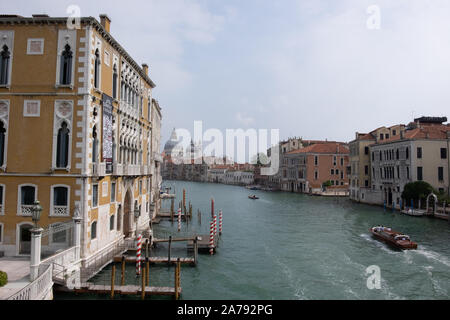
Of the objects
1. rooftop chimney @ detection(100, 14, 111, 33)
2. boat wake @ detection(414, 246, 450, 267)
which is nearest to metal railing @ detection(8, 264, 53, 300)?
rooftop chimney @ detection(100, 14, 111, 33)

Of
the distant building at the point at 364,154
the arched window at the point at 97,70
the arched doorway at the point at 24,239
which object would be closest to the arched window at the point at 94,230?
the arched doorway at the point at 24,239

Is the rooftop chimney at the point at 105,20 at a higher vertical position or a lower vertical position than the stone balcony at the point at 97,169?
higher

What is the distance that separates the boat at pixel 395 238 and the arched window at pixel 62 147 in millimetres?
19344

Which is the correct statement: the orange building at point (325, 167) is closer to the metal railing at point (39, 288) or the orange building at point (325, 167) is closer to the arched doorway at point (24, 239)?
the arched doorway at point (24, 239)

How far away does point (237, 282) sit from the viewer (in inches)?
580

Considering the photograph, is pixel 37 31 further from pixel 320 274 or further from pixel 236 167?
pixel 236 167

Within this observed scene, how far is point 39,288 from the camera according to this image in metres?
10.0

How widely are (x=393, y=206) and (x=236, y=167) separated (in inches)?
3854

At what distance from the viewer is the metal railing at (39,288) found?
29.0ft

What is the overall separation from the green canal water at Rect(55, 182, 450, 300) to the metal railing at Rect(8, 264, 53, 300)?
4.24 feet

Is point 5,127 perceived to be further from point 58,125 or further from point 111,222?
point 111,222

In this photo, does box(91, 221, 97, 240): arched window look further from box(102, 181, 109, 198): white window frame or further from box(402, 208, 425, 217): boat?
box(402, 208, 425, 217): boat

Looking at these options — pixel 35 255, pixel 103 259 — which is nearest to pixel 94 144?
pixel 103 259
